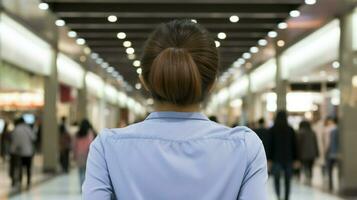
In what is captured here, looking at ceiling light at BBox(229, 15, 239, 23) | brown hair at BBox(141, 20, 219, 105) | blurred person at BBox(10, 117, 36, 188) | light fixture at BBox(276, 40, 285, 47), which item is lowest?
blurred person at BBox(10, 117, 36, 188)

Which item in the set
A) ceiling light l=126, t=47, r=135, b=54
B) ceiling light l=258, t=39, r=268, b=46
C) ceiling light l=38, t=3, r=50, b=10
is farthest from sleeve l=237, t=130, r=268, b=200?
ceiling light l=126, t=47, r=135, b=54

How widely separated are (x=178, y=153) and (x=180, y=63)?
0.18 m

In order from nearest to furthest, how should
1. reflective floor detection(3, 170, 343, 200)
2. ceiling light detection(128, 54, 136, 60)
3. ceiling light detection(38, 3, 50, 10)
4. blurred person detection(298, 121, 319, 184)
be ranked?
reflective floor detection(3, 170, 343, 200) < ceiling light detection(38, 3, 50, 10) < blurred person detection(298, 121, 319, 184) < ceiling light detection(128, 54, 136, 60)

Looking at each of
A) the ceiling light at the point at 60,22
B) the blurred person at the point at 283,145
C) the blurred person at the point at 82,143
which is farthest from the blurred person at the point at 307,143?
the ceiling light at the point at 60,22

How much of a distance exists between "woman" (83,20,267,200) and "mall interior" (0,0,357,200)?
6816 millimetres

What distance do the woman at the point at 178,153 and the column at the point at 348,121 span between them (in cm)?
1245

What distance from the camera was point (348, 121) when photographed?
13680mm

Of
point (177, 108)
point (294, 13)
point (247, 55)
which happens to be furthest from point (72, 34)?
point (177, 108)

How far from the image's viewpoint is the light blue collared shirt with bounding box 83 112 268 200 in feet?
4.56

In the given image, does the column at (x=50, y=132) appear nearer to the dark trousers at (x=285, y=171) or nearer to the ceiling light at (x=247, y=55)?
the ceiling light at (x=247, y=55)

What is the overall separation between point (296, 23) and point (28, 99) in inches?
524

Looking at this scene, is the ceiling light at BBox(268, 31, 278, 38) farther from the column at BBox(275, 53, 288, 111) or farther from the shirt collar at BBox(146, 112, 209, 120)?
the shirt collar at BBox(146, 112, 209, 120)

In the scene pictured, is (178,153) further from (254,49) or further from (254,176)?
(254,49)

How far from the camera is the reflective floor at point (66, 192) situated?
12703mm
